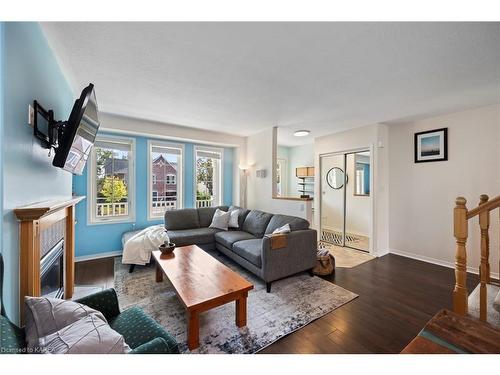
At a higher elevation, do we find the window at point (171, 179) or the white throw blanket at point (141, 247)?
the window at point (171, 179)

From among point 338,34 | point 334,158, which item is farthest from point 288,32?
point 334,158

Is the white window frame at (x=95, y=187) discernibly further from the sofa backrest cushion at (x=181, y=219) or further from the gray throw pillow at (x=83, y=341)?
the gray throw pillow at (x=83, y=341)

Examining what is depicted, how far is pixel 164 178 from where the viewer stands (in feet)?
14.3

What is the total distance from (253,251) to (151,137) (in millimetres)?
3040

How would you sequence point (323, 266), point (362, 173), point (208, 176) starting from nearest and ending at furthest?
1. point (323, 266)
2. point (362, 173)
3. point (208, 176)

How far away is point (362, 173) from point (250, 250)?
3246mm

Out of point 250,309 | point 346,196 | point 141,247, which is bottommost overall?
point 250,309

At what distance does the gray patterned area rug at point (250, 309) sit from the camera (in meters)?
1.66

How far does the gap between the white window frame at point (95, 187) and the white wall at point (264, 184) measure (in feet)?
8.01

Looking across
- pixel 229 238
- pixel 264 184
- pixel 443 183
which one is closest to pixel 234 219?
pixel 229 238

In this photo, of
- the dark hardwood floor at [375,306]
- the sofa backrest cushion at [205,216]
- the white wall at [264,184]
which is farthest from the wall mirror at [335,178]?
the sofa backrest cushion at [205,216]

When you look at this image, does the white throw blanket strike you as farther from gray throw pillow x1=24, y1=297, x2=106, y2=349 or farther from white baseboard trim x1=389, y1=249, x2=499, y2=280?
white baseboard trim x1=389, y1=249, x2=499, y2=280

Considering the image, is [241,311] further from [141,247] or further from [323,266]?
[141,247]

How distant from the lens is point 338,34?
4.96 ft
